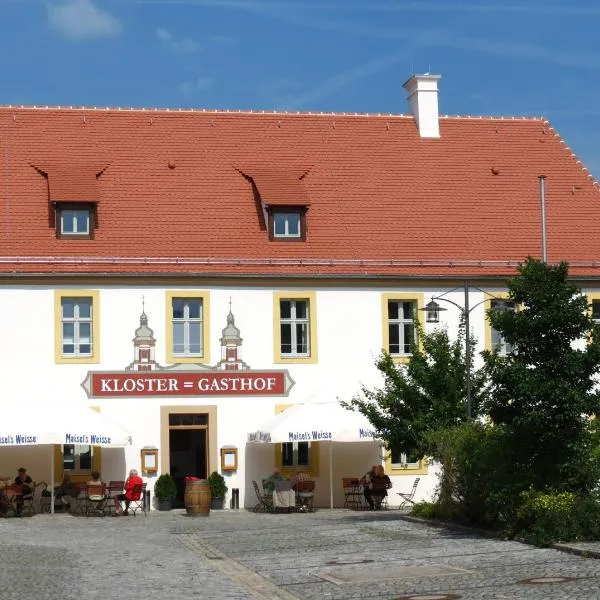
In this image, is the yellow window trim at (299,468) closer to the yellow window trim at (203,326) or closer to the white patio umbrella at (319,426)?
the white patio umbrella at (319,426)

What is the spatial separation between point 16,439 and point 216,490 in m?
5.60

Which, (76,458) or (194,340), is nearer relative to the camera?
(76,458)

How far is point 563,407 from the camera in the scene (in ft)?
68.7

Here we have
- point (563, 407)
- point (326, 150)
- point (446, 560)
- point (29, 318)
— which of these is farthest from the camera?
point (326, 150)

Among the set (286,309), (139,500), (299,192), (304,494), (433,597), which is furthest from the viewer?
(299,192)

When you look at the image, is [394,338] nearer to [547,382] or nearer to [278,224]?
[278,224]

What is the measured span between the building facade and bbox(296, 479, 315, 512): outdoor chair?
6.82ft

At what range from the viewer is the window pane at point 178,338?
3378 centimetres

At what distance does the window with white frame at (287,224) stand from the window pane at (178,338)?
3613mm

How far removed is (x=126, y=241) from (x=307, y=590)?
19677mm

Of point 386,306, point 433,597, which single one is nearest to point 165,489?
point 386,306

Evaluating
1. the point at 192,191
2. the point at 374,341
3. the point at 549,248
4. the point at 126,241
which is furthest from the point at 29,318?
the point at 549,248

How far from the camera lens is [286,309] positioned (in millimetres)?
34562

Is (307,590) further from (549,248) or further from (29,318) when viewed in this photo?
(549,248)
